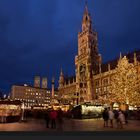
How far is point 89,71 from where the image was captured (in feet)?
379

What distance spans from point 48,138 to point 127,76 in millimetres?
48764

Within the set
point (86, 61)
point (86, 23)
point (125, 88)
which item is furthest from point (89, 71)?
point (125, 88)

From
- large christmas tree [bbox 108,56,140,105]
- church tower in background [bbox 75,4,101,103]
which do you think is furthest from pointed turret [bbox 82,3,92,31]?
large christmas tree [bbox 108,56,140,105]

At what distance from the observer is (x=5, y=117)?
120 feet

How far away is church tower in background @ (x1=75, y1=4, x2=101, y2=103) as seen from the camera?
113125 mm

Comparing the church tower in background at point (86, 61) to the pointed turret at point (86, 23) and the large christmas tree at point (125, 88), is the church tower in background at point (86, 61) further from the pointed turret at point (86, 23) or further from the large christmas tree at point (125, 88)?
the large christmas tree at point (125, 88)

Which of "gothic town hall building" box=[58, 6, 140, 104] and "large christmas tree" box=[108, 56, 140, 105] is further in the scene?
"gothic town hall building" box=[58, 6, 140, 104]

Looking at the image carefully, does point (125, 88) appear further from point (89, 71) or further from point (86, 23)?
point (86, 23)

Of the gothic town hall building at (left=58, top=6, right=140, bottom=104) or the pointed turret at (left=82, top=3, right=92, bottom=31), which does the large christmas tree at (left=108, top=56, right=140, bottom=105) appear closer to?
the gothic town hall building at (left=58, top=6, right=140, bottom=104)

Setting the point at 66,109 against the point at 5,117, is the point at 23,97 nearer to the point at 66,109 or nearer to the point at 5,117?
the point at 66,109

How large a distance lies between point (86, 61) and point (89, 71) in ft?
16.5

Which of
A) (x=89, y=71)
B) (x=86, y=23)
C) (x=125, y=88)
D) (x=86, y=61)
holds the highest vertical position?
(x=86, y=23)

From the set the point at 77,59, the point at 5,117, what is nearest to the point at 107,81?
the point at 77,59

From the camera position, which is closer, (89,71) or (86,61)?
(89,71)
